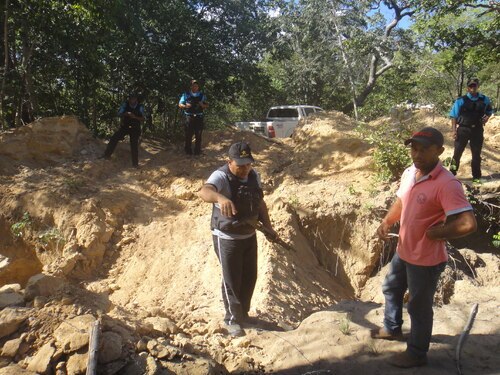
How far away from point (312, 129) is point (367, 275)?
12.0ft

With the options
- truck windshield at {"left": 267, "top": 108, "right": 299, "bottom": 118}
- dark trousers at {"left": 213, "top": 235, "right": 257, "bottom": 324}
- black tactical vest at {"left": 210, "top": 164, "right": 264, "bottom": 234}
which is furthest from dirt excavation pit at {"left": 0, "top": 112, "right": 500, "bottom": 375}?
truck windshield at {"left": 267, "top": 108, "right": 299, "bottom": 118}

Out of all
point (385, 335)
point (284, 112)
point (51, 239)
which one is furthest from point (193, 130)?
point (284, 112)

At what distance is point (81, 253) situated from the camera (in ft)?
18.9

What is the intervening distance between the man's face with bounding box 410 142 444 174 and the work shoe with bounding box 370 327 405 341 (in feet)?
4.60

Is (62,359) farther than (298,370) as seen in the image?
No

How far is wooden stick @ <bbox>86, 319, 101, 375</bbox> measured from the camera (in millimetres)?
2586

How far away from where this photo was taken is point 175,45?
32.2 ft

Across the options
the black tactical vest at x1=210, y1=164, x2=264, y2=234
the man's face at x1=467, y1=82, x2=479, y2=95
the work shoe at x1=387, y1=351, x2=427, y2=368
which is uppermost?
the man's face at x1=467, y1=82, x2=479, y2=95

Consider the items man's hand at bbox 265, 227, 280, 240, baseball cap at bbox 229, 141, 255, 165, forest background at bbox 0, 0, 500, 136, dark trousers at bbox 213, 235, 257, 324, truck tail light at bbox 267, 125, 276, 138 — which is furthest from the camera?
truck tail light at bbox 267, 125, 276, 138

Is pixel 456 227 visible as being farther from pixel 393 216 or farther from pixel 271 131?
pixel 271 131

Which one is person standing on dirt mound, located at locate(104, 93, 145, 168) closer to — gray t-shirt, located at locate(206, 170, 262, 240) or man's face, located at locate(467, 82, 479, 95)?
gray t-shirt, located at locate(206, 170, 262, 240)

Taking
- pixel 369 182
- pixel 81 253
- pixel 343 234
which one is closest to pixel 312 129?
pixel 369 182

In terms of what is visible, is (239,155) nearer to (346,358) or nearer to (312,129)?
(346,358)

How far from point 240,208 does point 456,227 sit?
5.47 ft
